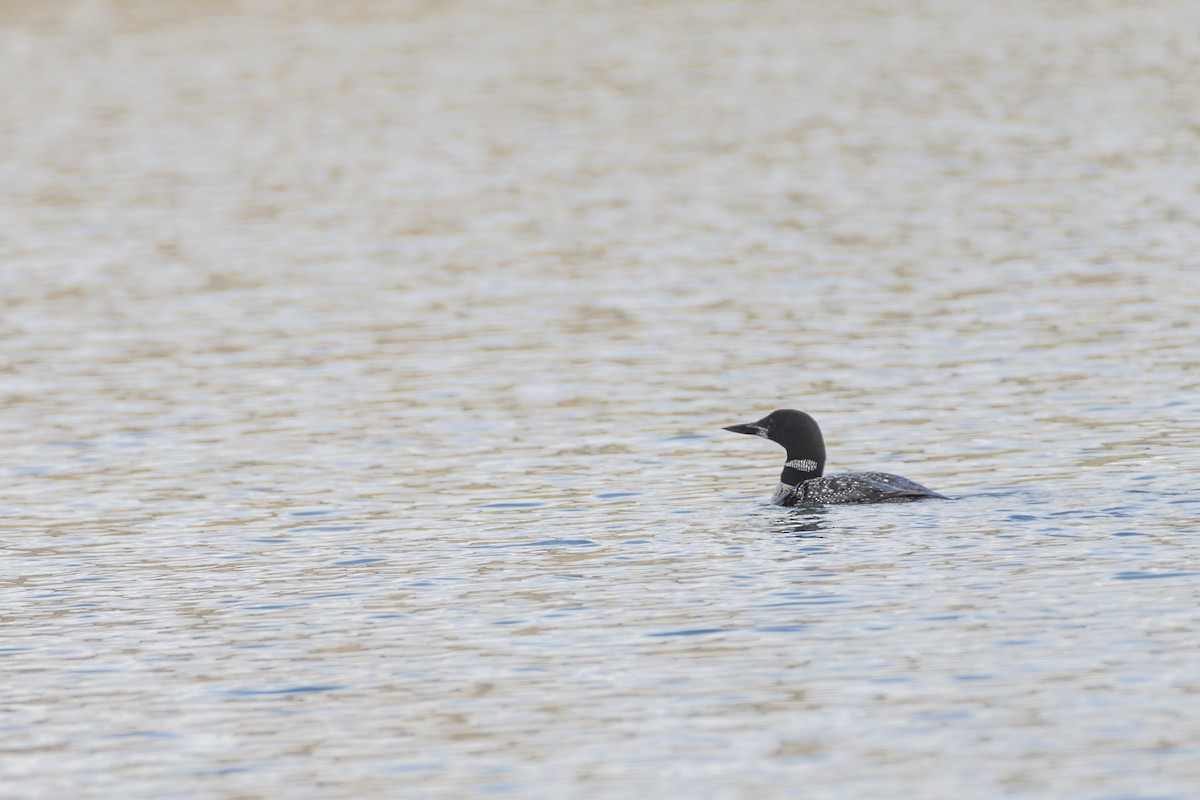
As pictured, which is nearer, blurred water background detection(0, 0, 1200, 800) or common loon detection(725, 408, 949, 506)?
blurred water background detection(0, 0, 1200, 800)

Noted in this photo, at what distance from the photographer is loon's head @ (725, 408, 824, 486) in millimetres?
18703

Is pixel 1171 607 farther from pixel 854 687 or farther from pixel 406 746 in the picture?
pixel 406 746

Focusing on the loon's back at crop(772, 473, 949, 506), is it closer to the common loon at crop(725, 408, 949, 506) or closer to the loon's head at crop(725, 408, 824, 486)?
the common loon at crop(725, 408, 949, 506)

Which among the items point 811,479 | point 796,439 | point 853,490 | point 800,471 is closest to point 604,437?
point 796,439

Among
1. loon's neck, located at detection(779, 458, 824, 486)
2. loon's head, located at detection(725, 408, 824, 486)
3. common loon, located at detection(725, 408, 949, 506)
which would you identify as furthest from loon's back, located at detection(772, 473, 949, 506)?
loon's head, located at detection(725, 408, 824, 486)

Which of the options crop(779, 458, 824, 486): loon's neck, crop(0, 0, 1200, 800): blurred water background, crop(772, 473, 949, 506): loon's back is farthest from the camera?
crop(779, 458, 824, 486): loon's neck

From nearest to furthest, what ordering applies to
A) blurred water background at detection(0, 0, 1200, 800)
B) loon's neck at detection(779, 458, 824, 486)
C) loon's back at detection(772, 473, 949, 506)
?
blurred water background at detection(0, 0, 1200, 800) → loon's back at detection(772, 473, 949, 506) → loon's neck at detection(779, 458, 824, 486)

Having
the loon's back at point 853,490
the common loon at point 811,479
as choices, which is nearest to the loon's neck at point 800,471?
the common loon at point 811,479

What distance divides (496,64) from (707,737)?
4776 cm

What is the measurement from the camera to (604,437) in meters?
21.3

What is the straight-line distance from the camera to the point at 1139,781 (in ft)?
34.1

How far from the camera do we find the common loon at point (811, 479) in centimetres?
1750

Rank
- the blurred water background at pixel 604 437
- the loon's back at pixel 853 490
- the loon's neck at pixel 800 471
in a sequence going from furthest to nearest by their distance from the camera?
the loon's neck at pixel 800 471, the loon's back at pixel 853 490, the blurred water background at pixel 604 437

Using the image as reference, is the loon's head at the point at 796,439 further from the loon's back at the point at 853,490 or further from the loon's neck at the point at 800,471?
the loon's back at the point at 853,490
